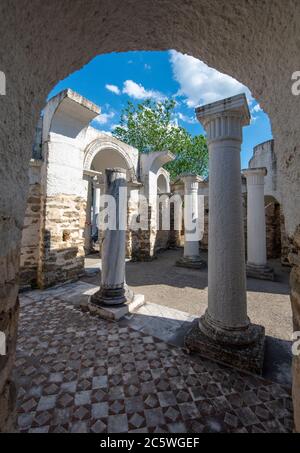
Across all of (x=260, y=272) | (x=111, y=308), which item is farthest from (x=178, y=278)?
(x=111, y=308)

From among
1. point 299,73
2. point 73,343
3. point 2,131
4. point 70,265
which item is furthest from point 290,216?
point 70,265

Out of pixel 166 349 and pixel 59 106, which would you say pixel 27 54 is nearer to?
pixel 166 349

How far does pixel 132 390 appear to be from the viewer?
2.02 meters

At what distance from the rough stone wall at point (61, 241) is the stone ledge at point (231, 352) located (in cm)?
377

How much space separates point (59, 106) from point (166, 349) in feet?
17.9

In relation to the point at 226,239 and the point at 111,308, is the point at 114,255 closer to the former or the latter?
the point at 111,308

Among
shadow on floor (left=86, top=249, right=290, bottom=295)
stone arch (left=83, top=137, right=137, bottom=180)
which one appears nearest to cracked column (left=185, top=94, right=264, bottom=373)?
shadow on floor (left=86, top=249, right=290, bottom=295)

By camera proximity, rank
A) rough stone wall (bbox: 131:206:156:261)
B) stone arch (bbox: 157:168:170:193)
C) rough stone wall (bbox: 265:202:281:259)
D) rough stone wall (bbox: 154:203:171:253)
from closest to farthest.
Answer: rough stone wall (bbox: 131:206:156:261) < rough stone wall (bbox: 265:202:281:259) < rough stone wall (bbox: 154:203:171:253) < stone arch (bbox: 157:168:170:193)

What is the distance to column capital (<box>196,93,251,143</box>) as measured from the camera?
2.55 meters

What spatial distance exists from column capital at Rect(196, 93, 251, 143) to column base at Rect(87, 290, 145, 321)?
2.99m

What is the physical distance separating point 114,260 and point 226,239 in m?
2.12

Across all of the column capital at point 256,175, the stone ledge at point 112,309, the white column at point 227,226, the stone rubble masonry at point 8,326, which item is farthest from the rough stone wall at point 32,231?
the column capital at point 256,175

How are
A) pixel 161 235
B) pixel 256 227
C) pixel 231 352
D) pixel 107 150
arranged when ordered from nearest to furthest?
pixel 231 352, pixel 256 227, pixel 107 150, pixel 161 235

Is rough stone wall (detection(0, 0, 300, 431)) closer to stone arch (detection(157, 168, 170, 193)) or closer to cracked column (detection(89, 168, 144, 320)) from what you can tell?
cracked column (detection(89, 168, 144, 320))
